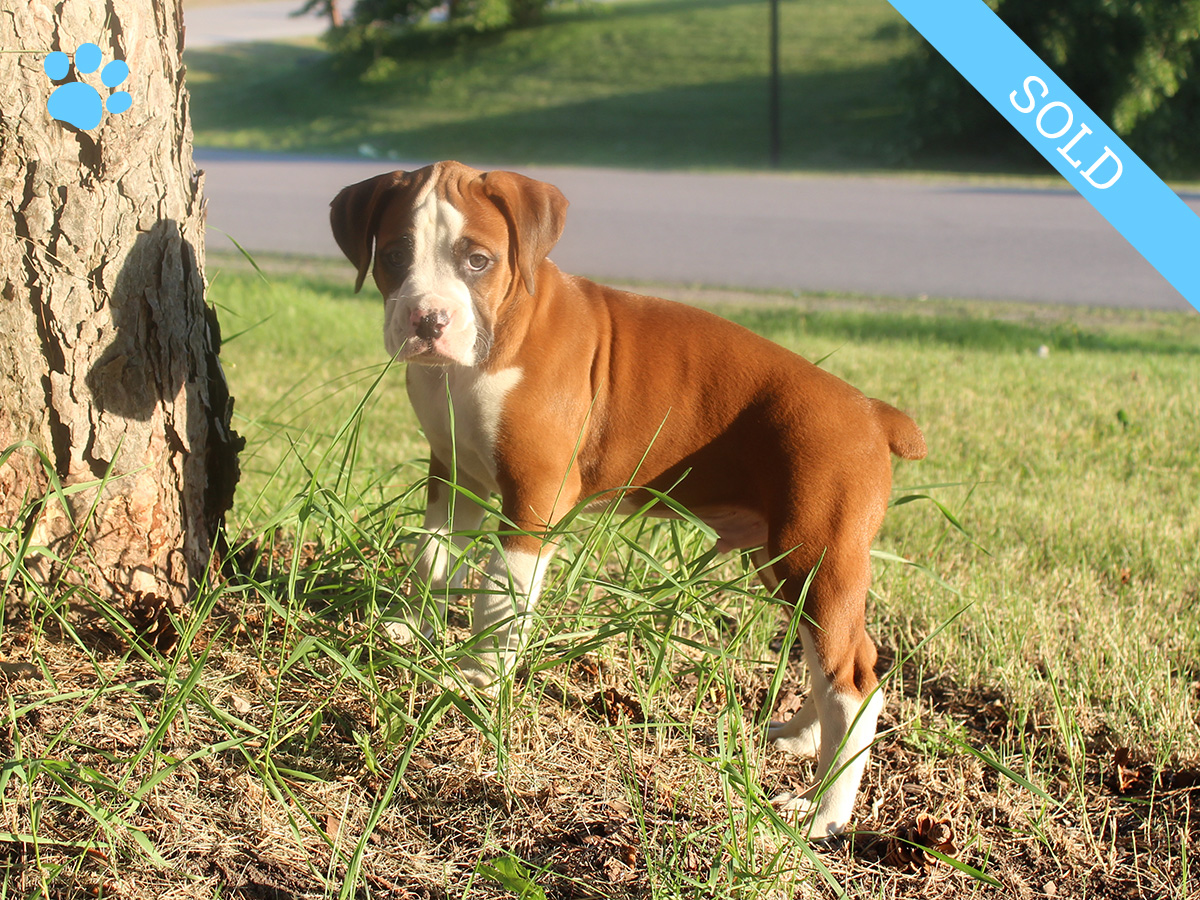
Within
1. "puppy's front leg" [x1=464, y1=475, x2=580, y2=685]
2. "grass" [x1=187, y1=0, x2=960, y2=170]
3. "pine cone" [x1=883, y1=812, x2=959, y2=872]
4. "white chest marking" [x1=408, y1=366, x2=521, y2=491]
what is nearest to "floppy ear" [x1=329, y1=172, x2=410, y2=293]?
"white chest marking" [x1=408, y1=366, x2=521, y2=491]

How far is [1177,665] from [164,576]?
9.43 ft

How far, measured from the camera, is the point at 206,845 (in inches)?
82.2

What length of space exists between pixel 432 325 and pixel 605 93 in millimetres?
28779

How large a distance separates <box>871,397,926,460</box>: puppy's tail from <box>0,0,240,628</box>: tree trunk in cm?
173

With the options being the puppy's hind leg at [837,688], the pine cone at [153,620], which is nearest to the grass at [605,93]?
the pine cone at [153,620]

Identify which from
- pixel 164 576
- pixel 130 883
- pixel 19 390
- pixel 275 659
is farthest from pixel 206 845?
pixel 19 390

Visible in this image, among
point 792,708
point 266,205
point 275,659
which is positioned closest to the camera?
point 275,659

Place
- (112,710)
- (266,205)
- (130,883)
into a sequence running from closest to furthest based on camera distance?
(130,883) < (112,710) < (266,205)

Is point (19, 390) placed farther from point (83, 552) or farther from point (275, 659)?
point (275, 659)

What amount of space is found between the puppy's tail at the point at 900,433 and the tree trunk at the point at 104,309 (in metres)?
1.73

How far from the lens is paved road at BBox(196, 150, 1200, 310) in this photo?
1002 centimetres

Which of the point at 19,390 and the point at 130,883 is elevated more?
the point at 19,390

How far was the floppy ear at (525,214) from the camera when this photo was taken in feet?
7.68

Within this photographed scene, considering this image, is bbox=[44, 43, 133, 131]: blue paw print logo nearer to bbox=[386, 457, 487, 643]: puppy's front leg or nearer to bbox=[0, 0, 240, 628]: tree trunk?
bbox=[0, 0, 240, 628]: tree trunk
